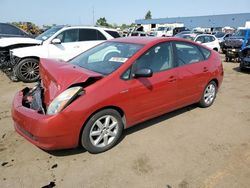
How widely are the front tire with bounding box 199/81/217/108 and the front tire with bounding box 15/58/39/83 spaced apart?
5.24m

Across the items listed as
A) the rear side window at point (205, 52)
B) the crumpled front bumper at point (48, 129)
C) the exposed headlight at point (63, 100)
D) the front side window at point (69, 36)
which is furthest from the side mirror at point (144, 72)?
the front side window at point (69, 36)

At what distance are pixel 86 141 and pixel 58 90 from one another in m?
0.80

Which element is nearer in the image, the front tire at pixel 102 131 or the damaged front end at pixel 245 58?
the front tire at pixel 102 131

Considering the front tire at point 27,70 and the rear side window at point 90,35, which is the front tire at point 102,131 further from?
the rear side window at point 90,35

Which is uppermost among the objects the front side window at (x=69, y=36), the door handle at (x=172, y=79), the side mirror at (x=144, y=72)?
the front side window at (x=69, y=36)

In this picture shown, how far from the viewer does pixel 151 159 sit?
3.59 m

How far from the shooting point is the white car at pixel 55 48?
791 cm

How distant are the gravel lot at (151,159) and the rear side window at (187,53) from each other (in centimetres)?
115

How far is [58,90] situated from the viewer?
3.50 metres

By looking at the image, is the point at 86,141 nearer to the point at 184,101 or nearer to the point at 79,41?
the point at 184,101

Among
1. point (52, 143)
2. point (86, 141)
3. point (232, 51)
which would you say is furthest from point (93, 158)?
point (232, 51)

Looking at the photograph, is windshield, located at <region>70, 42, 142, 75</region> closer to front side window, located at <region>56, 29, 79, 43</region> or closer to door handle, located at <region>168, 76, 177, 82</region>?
door handle, located at <region>168, 76, 177, 82</region>

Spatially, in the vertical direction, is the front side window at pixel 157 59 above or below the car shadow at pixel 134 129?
above

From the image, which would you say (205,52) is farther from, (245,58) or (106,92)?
(245,58)
